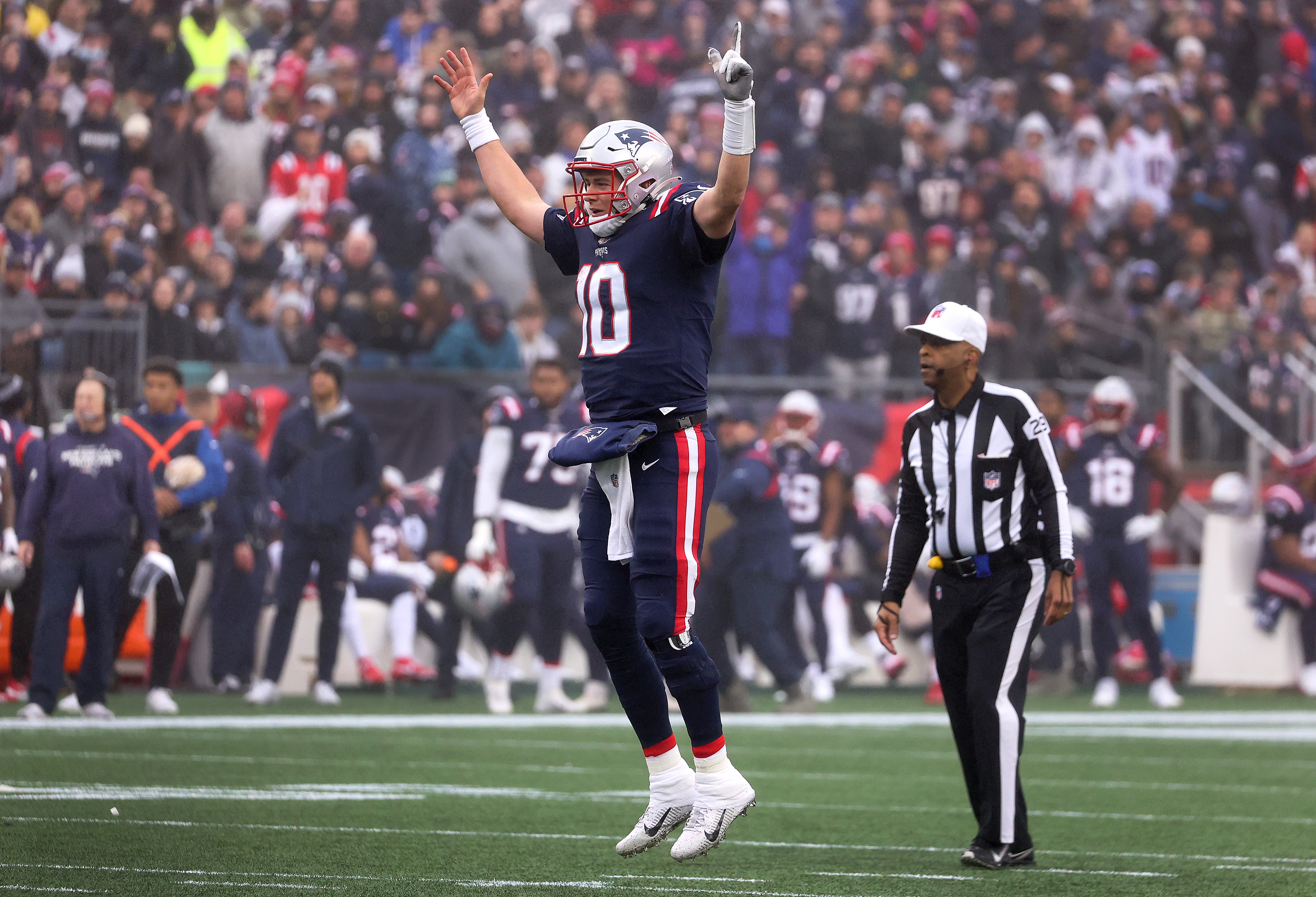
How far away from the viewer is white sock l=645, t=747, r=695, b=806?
5.34m

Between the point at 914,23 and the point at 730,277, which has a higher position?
the point at 914,23

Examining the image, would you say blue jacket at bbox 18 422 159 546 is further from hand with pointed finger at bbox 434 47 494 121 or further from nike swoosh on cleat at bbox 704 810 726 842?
nike swoosh on cleat at bbox 704 810 726 842

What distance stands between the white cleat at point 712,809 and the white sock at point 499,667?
7201 millimetres

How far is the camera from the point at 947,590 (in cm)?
625

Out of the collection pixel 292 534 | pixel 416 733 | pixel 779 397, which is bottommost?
pixel 416 733

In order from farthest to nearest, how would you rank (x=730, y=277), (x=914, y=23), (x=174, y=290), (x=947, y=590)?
(x=914, y=23) < (x=730, y=277) < (x=174, y=290) < (x=947, y=590)

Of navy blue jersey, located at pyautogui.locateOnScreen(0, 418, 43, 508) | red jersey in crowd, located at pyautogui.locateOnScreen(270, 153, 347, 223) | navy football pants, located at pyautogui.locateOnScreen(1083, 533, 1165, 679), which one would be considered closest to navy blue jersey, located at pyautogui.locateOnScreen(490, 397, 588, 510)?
navy blue jersey, located at pyautogui.locateOnScreen(0, 418, 43, 508)

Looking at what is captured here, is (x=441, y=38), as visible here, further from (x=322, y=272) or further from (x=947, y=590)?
(x=947, y=590)

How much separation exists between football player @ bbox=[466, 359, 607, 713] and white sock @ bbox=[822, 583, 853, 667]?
2870 millimetres

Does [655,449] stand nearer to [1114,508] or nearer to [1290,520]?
[1114,508]

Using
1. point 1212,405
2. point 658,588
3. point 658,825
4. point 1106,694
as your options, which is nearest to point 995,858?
point 658,825

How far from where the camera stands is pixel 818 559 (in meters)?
14.3

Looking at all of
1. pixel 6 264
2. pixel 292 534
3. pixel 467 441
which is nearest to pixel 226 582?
pixel 292 534

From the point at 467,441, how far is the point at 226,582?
1.99 m
